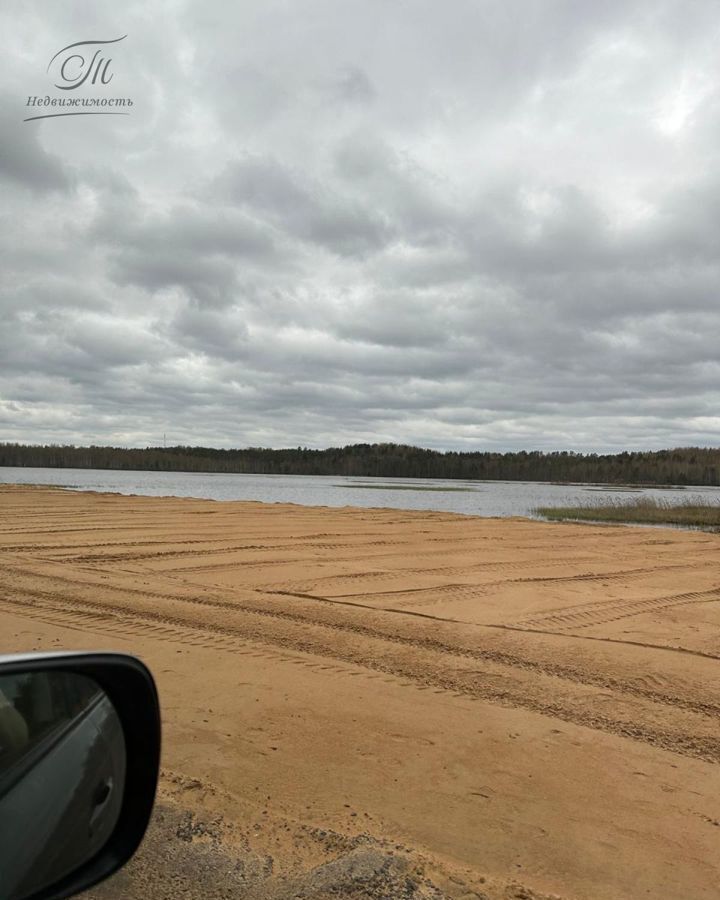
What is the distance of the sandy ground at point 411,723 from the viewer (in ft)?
9.91

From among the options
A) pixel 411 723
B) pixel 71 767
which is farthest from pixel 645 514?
pixel 71 767

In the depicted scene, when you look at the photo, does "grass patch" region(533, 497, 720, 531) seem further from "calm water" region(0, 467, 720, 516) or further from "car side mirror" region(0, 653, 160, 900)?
"car side mirror" region(0, 653, 160, 900)

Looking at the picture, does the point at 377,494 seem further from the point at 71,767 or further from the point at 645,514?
the point at 71,767

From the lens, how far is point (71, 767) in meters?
1.71

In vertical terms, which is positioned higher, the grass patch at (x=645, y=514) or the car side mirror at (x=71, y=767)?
the car side mirror at (x=71, y=767)

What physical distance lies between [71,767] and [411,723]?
130 inches

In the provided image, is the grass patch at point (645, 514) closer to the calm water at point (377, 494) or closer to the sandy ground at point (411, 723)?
the calm water at point (377, 494)

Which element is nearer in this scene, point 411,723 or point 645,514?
point 411,723

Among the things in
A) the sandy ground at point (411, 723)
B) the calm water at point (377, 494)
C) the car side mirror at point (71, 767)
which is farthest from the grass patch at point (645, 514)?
the car side mirror at point (71, 767)

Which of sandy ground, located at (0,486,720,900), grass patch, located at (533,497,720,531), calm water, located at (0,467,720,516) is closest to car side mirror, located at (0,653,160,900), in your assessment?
sandy ground, located at (0,486,720,900)

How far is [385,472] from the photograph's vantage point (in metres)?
132

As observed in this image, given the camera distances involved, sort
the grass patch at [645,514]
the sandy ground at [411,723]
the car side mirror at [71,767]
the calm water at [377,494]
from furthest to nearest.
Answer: the calm water at [377,494] < the grass patch at [645,514] < the sandy ground at [411,723] < the car side mirror at [71,767]

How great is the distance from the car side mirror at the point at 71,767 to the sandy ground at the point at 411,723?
1.27m

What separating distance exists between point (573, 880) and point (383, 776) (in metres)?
1.21
